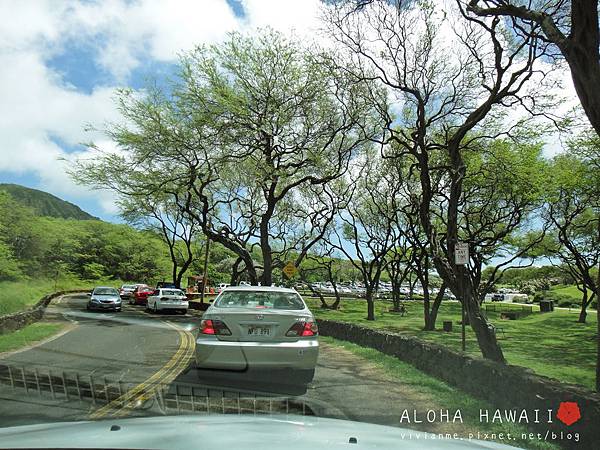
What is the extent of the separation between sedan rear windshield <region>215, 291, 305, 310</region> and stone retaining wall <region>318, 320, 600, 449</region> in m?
2.82

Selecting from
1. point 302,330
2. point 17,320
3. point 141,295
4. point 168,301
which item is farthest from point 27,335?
Result: point 141,295

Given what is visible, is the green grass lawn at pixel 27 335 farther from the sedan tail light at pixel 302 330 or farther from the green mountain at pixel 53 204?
the green mountain at pixel 53 204

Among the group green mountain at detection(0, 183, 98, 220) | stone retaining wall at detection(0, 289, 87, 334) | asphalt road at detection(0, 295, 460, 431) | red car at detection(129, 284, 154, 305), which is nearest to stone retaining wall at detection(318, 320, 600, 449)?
asphalt road at detection(0, 295, 460, 431)

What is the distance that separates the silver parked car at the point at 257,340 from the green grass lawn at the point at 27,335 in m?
6.80

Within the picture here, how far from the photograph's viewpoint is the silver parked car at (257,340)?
313 inches

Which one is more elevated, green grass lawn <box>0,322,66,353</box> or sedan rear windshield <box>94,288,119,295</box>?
sedan rear windshield <box>94,288,119,295</box>

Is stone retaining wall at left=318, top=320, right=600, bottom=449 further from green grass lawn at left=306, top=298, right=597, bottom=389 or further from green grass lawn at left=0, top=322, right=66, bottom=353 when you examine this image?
green grass lawn at left=0, top=322, right=66, bottom=353

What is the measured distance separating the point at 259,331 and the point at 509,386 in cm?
362

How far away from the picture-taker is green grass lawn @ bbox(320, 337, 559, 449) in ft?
19.9

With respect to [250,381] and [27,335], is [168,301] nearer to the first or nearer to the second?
[27,335]

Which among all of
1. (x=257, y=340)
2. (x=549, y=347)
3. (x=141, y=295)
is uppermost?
(x=257, y=340)

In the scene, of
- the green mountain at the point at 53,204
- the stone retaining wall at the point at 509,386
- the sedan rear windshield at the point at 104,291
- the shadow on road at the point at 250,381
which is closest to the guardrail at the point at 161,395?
the shadow on road at the point at 250,381

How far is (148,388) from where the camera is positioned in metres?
7.87

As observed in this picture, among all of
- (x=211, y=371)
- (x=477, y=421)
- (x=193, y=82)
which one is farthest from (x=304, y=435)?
(x=193, y=82)
